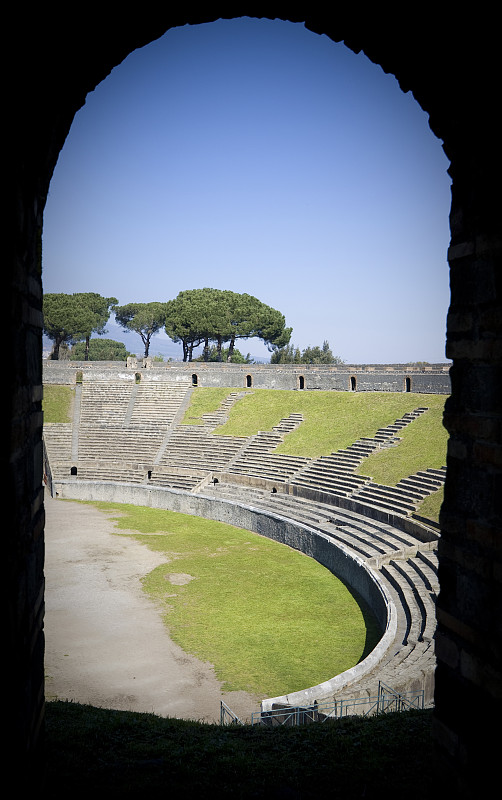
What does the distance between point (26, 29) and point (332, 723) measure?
8.40m

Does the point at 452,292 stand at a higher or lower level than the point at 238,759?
higher

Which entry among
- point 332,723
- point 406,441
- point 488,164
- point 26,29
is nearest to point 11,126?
point 26,29

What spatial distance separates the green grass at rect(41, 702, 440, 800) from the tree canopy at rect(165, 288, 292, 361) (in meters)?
53.1

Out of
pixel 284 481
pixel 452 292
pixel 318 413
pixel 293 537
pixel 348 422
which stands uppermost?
pixel 452 292

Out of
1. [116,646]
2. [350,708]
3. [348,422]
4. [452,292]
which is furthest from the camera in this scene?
[348,422]

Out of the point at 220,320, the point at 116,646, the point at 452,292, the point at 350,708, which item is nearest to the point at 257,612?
the point at 116,646

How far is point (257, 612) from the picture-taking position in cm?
1595

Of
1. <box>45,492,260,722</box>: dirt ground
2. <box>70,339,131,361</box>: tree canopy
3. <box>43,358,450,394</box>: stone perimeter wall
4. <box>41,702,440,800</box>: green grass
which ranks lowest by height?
<box>45,492,260,722</box>: dirt ground

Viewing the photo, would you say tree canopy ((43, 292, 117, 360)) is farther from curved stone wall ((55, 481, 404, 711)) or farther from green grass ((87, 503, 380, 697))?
green grass ((87, 503, 380, 697))

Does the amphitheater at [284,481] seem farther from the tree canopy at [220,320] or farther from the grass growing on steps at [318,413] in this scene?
the tree canopy at [220,320]

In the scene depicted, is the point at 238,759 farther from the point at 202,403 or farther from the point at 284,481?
the point at 202,403

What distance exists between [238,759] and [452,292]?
17.4 feet

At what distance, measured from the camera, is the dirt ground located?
37.8 feet

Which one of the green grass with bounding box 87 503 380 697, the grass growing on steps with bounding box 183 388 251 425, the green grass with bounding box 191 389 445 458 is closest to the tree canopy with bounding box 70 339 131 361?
the grass growing on steps with bounding box 183 388 251 425
